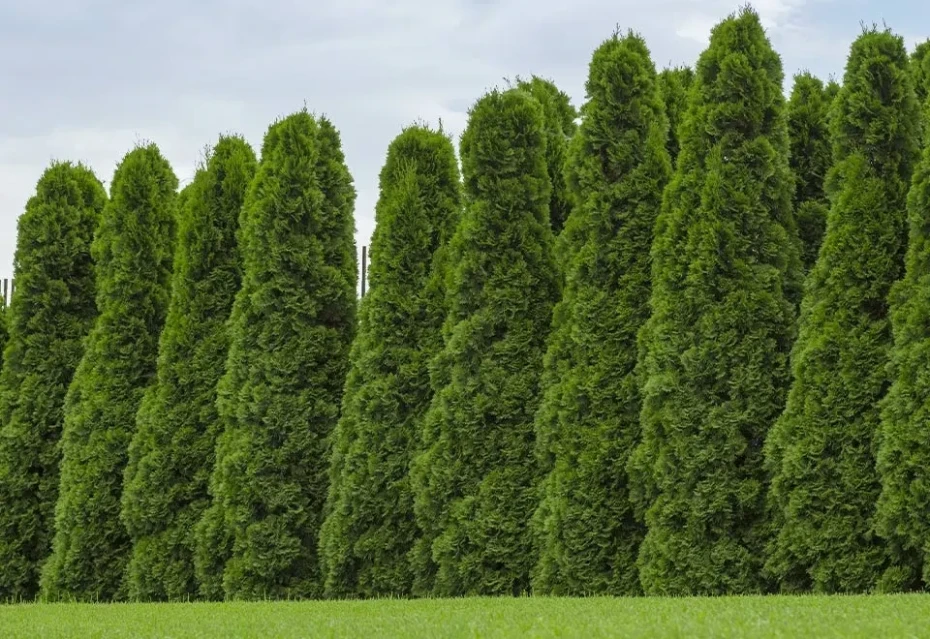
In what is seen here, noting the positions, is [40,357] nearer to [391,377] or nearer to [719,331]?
[391,377]

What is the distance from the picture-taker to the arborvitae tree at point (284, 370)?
1498cm

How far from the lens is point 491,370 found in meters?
13.7

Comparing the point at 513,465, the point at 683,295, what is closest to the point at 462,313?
the point at 513,465

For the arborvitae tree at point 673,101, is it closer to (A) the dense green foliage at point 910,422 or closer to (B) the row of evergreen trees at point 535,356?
(B) the row of evergreen trees at point 535,356

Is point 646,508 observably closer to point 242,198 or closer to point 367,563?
point 367,563

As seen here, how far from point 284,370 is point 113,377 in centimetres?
363

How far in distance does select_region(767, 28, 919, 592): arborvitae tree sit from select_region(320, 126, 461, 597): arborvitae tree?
4.77 meters

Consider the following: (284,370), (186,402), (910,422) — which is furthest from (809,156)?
(186,402)

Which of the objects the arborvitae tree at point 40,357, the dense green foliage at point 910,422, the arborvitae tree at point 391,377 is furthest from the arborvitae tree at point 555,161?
the arborvitae tree at point 40,357

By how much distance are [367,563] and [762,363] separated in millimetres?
5625

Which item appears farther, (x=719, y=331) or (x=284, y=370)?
(x=284, y=370)

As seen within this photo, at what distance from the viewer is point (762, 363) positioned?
40.3ft

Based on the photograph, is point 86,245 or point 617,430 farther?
point 86,245

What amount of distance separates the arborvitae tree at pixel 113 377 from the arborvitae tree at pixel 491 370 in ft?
18.8
